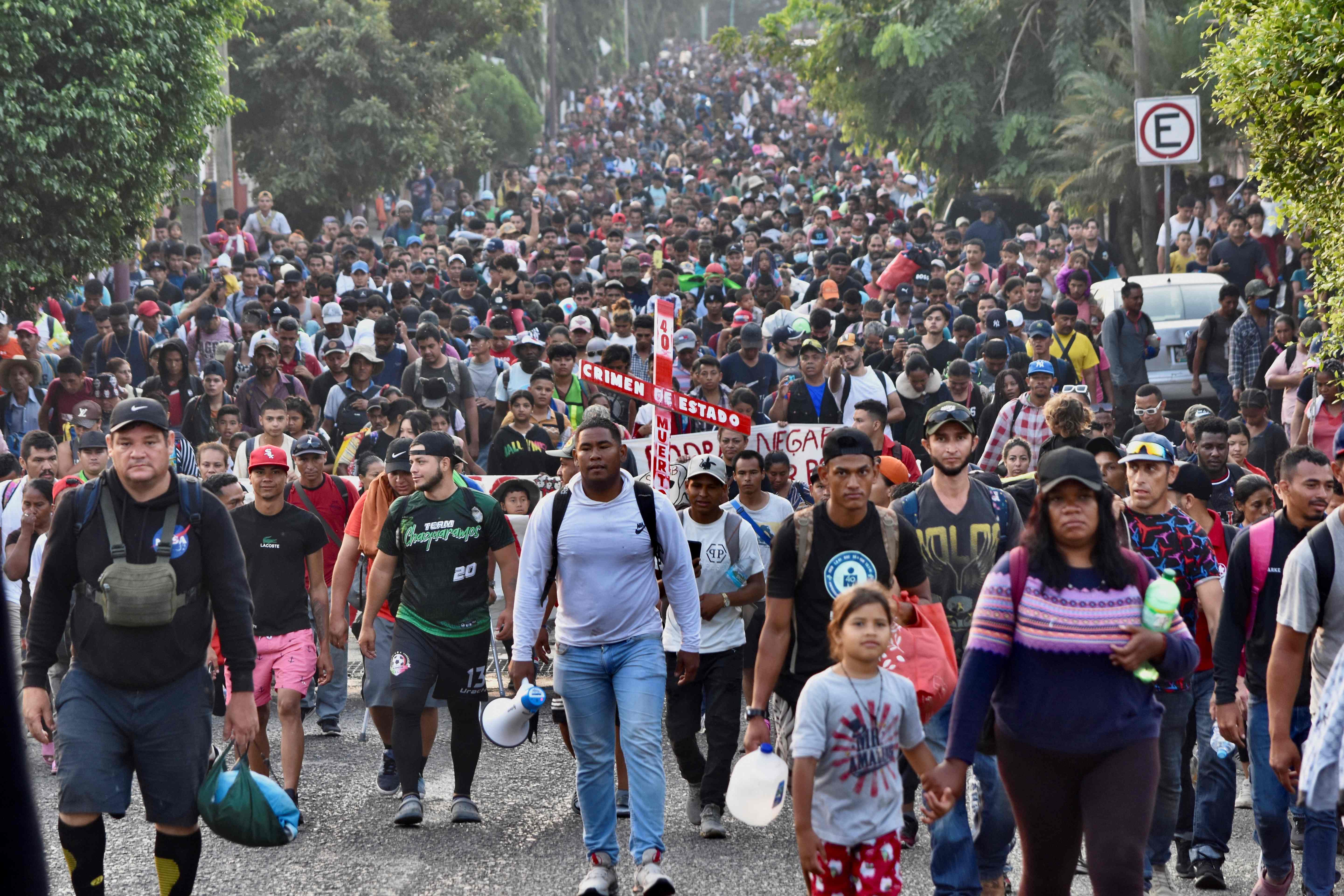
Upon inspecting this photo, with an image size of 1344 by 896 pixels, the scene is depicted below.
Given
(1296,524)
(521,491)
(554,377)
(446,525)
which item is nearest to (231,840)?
(446,525)

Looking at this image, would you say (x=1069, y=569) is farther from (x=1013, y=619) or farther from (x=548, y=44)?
(x=548, y=44)

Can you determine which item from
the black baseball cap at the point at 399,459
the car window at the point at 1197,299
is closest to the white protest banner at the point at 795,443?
the black baseball cap at the point at 399,459

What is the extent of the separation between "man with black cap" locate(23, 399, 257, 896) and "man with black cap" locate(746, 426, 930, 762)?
197cm

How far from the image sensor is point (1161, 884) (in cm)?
648

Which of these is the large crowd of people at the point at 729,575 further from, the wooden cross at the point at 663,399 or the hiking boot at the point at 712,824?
the wooden cross at the point at 663,399

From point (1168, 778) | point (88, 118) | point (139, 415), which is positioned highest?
point (88, 118)

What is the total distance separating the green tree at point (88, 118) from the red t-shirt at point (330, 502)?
6312 mm

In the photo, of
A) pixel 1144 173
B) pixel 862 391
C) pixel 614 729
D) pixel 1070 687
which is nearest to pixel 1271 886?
pixel 1070 687

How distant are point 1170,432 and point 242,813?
297 inches

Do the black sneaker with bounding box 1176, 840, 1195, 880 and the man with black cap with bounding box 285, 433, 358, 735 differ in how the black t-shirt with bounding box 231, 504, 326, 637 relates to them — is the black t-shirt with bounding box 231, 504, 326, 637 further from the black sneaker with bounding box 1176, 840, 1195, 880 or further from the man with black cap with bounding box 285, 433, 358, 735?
the black sneaker with bounding box 1176, 840, 1195, 880

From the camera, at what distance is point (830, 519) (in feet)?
21.5

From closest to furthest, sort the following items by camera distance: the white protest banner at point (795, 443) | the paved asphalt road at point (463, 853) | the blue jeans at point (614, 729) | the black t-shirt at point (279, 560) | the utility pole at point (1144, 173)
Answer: the blue jeans at point (614, 729)
the paved asphalt road at point (463, 853)
the black t-shirt at point (279, 560)
the white protest banner at point (795, 443)
the utility pole at point (1144, 173)

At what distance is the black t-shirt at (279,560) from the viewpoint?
8242mm

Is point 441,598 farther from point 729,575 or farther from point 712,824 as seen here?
point 712,824
